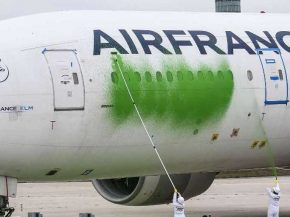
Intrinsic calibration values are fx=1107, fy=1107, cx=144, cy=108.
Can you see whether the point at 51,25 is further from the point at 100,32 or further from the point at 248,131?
the point at 248,131

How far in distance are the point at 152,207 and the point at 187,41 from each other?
11.1 metres

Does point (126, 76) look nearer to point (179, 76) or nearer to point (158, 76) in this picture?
point (158, 76)

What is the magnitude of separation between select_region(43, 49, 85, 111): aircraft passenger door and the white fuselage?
17mm

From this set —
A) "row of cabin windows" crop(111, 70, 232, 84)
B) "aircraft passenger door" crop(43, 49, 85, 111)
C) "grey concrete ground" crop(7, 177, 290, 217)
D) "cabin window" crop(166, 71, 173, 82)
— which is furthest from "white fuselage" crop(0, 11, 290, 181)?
"grey concrete ground" crop(7, 177, 290, 217)

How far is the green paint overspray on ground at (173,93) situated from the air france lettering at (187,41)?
28 cm

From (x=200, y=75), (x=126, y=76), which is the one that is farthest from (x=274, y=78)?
(x=126, y=76)

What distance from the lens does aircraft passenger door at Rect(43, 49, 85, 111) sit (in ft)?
59.5

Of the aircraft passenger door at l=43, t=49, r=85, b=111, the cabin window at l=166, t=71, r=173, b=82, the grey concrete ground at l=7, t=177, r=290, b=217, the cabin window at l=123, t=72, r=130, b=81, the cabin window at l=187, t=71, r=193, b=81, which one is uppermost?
the grey concrete ground at l=7, t=177, r=290, b=217

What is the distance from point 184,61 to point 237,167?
9.56 ft

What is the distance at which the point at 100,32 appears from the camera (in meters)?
19.2

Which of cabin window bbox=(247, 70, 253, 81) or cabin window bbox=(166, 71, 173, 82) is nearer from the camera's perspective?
cabin window bbox=(166, 71, 173, 82)

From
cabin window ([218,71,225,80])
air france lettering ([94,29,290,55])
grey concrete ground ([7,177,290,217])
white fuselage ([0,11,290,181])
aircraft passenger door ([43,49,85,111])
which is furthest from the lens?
grey concrete ground ([7,177,290,217])

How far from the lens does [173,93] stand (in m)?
19.5

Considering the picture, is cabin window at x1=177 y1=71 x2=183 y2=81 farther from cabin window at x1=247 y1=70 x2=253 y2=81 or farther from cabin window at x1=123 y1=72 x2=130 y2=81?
cabin window at x1=247 y1=70 x2=253 y2=81
